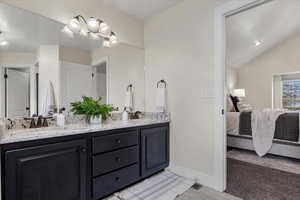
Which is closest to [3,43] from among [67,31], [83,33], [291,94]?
[67,31]

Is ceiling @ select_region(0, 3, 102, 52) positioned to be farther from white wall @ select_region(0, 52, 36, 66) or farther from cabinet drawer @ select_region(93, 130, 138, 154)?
cabinet drawer @ select_region(93, 130, 138, 154)

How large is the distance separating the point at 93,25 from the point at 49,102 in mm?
1068

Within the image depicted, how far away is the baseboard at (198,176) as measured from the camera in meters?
1.93

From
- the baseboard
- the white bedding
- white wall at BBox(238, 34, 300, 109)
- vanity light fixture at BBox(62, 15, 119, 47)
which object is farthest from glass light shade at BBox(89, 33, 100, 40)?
white wall at BBox(238, 34, 300, 109)

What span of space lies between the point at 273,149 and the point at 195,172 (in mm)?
1854

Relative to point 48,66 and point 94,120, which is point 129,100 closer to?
point 94,120

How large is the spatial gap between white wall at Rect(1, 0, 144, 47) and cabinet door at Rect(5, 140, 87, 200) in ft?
4.57

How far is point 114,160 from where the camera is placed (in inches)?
68.4

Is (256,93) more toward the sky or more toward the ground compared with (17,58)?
more toward the ground

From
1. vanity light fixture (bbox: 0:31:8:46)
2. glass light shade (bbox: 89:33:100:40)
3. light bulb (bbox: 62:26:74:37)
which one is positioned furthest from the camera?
glass light shade (bbox: 89:33:100:40)

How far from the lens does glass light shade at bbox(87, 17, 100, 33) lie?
2051 mm

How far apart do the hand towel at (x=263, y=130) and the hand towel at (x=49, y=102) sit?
333cm

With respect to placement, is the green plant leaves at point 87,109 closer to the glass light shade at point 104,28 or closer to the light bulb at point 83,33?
the light bulb at point 83,33

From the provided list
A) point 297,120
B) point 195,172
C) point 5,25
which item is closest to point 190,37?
point 195,172
